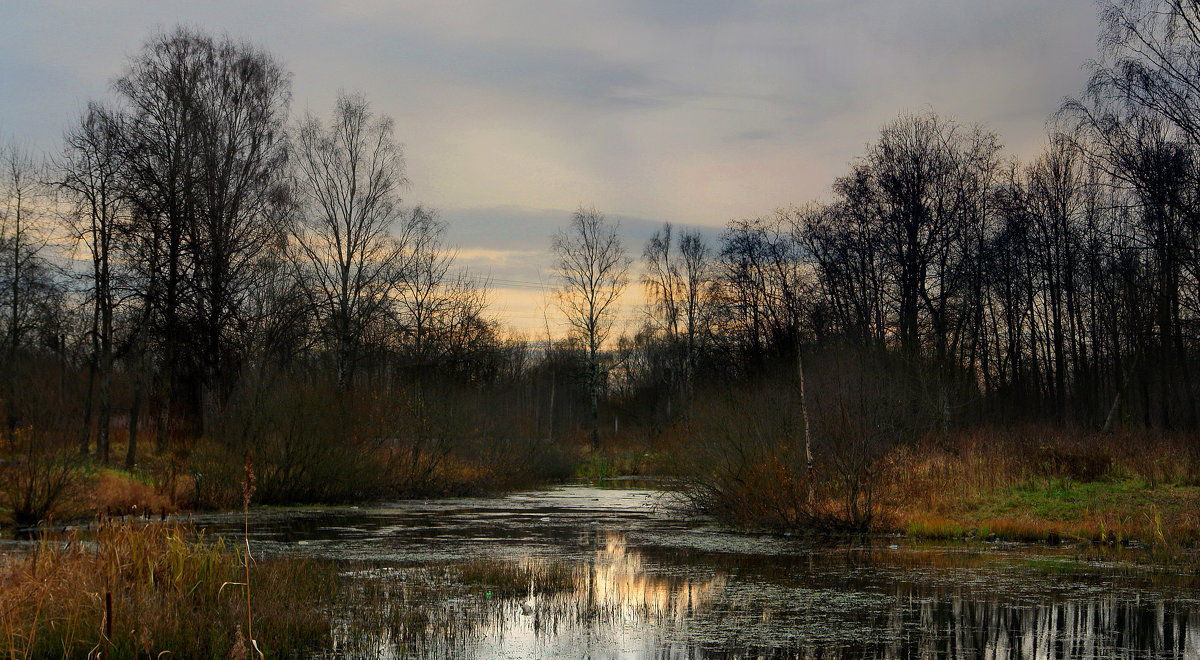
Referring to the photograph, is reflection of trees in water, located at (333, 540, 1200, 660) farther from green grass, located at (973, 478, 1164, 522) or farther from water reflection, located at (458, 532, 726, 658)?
green grass, located at (973, 478, 1164, 522)

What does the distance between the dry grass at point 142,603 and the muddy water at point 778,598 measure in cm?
119

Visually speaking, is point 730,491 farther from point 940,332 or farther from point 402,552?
point 940,332

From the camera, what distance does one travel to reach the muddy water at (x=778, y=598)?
9.03 metres

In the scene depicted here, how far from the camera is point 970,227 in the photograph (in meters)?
39.9

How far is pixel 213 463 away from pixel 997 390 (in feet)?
125

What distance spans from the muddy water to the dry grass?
1.19 m

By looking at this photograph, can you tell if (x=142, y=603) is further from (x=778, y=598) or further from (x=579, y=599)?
(x=778, y=598)

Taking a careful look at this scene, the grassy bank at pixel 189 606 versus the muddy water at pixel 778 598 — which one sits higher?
the grassy bank at pixel 189 606

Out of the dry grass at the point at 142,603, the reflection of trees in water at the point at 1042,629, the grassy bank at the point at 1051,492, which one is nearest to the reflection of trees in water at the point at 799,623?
the reflection of trees in water at the point at 1042,629

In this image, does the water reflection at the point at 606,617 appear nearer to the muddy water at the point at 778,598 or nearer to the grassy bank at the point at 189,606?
the muddy water at the point at 778,598

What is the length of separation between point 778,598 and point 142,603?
7.15m

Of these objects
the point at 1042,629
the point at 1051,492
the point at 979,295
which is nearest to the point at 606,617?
the point at 1042,629

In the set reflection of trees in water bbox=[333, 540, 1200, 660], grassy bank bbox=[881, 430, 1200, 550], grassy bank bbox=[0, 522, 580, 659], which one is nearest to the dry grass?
grassy bank bbox=[0, 522, 580, 659]

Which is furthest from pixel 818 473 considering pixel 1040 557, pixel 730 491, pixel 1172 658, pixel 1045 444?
pixel 1172 658
